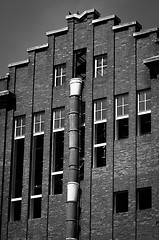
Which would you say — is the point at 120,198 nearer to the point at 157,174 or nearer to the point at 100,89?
the point at 157,174

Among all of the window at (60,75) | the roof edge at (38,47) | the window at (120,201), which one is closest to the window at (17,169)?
the window at (60,75)

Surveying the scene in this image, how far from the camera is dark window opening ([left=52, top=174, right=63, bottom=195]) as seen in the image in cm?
4328

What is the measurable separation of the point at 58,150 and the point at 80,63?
16.3 feet

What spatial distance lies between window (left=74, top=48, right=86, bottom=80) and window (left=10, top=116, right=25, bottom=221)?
12.8ft

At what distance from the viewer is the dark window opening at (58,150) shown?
4384 centimetres

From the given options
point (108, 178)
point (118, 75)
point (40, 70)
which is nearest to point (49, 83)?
point (40, 70)

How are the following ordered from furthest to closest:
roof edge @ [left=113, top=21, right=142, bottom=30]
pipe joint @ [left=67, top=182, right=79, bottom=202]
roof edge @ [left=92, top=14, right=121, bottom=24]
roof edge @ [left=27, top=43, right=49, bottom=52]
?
roof edge @ [left=27, top=43, right=49, bottom=52] < roof edge @ [left=92, top=14, right=121, bottom=24] < roof edge @ [left=113, top=21, right=142, bottom=30] < pipe joint @ [left=67, top=182, right=79, bottom=202]

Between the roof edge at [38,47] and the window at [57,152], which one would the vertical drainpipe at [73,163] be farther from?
the roof edge at [38,47]

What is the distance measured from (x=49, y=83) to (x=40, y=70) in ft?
3.79

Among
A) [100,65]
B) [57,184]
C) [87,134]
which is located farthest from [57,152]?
[100,65]

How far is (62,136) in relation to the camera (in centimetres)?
4409

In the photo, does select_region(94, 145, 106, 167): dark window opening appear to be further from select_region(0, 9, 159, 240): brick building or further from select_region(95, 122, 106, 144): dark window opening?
select_region(95, 122, 106, 144): dark window opening

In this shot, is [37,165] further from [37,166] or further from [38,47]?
[38,47]

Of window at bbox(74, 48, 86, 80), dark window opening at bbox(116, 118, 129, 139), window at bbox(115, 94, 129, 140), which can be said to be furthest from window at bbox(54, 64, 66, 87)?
dark window opening at bbox(116, 118, 129, 139)
